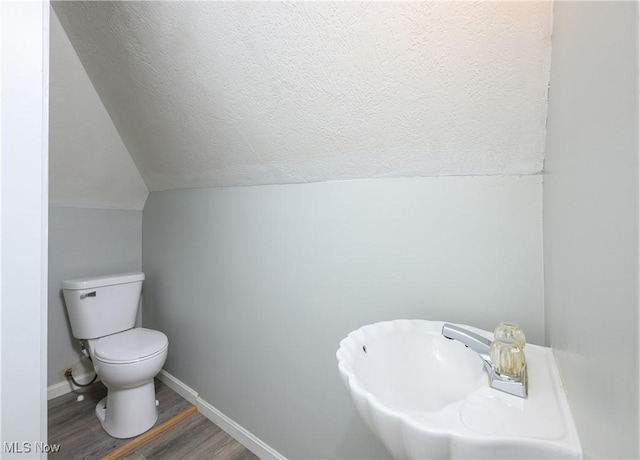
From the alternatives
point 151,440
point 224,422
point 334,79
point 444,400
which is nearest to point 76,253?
point 151,440

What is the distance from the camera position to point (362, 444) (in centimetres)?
106

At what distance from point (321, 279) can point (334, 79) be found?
0.77 m

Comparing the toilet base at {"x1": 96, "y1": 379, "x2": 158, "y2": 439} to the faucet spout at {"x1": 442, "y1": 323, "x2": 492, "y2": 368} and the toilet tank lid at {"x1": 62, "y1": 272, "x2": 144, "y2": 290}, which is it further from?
the faucet spout at {"x1": 442, "y1": 323, "x2": 492, "y2": 368}

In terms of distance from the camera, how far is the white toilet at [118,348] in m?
1.46

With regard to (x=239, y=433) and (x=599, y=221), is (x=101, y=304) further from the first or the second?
(x=599, y=221)

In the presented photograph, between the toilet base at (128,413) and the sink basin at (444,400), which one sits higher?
the sink basin at (444,400)

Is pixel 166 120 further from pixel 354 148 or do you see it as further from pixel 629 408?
pixel 629 408

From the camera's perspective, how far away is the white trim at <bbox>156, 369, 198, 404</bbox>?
180cm

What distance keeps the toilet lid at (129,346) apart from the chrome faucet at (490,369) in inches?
61.5

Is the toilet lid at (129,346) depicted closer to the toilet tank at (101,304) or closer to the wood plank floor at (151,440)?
the toilet tank at (101,304)

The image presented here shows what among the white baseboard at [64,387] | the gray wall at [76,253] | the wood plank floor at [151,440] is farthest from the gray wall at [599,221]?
the white baseboard at [64,387]

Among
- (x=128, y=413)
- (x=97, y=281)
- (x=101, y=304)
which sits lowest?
(x=128, y=413)

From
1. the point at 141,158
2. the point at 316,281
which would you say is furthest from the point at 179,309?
the point at 316,281

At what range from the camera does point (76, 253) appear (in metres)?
1.89
